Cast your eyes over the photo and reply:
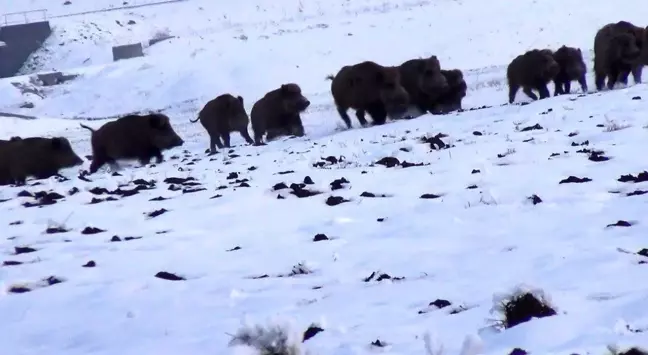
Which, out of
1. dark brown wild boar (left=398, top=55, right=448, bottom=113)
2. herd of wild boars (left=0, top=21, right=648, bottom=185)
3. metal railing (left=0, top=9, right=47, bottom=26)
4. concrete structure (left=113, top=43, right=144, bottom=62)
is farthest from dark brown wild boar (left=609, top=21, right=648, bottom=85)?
metal railing (left=0, top=9, right=47, bottom=26)

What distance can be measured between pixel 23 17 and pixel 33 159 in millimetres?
43128

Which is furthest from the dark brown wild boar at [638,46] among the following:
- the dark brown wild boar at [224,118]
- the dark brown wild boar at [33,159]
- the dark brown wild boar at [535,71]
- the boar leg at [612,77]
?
the dark brown wild boar at [33,159]

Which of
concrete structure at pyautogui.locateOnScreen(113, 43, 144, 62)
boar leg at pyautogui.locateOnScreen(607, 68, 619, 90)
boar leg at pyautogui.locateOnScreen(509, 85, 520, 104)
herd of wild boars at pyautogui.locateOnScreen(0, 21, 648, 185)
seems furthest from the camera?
concrete structure at pyautogui.locateOnScreen(113, 43, 144, 62)

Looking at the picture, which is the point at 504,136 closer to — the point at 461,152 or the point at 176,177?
the point at 461,152

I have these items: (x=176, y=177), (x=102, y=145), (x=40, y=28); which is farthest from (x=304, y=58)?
(x=176, y=177)

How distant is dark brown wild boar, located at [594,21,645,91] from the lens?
17.9 meters

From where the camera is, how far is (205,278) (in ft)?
18.2

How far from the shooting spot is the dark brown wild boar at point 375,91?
1770 cm

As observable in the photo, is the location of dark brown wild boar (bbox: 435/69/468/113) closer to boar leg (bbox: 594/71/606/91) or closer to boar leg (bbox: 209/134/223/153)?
boar leg (bbox: 594/71/606/91)

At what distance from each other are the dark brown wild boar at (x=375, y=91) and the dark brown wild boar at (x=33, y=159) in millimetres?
5985

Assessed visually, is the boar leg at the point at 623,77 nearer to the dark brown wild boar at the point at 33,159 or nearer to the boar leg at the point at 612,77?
the boar leg at the point at 612,77

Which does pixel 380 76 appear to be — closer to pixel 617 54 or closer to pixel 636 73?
pixel 617 54

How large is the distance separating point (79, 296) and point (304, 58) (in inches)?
1291

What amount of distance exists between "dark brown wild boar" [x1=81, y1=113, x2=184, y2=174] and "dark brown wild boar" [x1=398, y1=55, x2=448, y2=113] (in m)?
5.54
